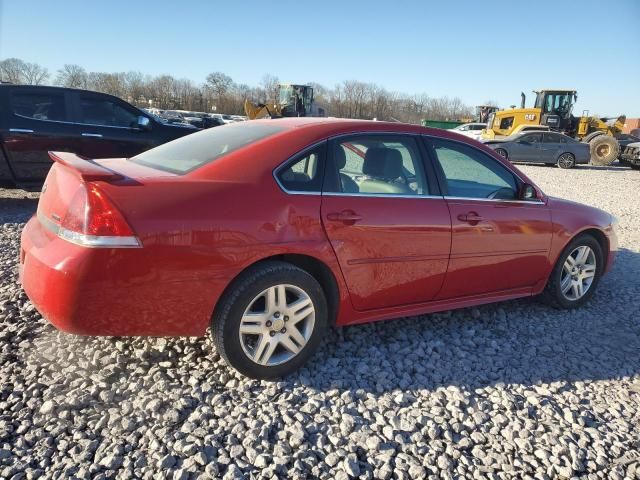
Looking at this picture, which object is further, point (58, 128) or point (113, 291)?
point (58, 128)

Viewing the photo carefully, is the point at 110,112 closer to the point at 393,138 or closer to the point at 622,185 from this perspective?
the point at 393,138

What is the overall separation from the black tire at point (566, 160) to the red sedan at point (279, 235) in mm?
17394

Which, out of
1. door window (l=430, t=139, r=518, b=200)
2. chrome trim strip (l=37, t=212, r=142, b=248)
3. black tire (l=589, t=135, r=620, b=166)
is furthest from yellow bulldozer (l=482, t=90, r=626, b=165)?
chrome trim strip (l=37, t=212, r=142, b=248)

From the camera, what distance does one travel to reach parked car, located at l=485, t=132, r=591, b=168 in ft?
62.1

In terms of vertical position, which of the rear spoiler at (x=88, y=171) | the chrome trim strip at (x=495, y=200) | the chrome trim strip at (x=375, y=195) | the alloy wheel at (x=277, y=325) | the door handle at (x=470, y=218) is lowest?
the alloy wheel at (x=277, y=325)

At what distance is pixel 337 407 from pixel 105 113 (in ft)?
19.6

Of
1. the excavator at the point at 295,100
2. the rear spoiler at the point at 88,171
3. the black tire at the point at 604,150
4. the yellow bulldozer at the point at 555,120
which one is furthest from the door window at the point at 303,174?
the excavator at the point at 295,100

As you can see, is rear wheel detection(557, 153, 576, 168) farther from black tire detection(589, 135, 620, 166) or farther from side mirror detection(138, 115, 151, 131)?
side mirror detection(138, 115, 151, 131)

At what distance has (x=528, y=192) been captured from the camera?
3818 mm

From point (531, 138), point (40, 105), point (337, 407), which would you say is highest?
point (531, 138)

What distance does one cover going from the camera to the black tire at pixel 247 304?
8.64ft

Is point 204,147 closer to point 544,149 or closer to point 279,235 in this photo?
point 279,235

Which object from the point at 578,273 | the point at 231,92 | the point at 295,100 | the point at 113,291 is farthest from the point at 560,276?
the point at 231,92

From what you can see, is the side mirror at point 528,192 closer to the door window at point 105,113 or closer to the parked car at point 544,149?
the door window at point 105,113
